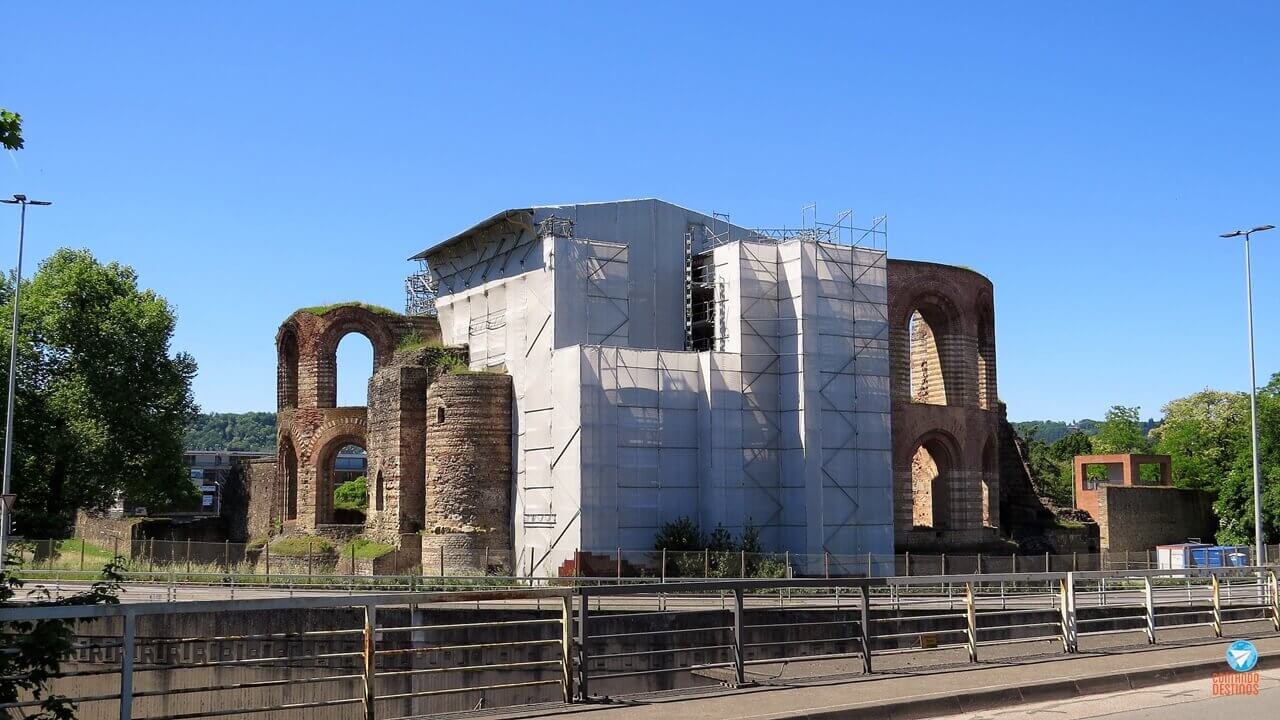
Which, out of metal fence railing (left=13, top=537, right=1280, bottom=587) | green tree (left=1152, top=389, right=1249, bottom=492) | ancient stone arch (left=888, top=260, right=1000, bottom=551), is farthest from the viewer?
green tree (left=1152, top=389, right=1249, bottom=492)

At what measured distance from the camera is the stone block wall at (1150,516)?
149 feet

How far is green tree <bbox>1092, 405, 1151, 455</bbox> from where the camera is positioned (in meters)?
96.4

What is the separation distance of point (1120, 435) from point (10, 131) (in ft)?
333

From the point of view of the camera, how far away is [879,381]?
3503cm

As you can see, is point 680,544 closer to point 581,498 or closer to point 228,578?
point 581,498

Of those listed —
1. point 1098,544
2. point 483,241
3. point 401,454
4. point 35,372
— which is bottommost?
point 1098,544

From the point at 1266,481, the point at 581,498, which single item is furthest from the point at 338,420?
the point at 1266,481

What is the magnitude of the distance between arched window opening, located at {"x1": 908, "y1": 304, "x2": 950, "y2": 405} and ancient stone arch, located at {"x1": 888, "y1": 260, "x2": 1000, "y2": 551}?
35 millimetres

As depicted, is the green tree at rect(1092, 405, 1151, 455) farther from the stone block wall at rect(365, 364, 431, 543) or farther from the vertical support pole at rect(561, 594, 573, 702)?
the vertical support pole at rect(561, 594, 573, 702)

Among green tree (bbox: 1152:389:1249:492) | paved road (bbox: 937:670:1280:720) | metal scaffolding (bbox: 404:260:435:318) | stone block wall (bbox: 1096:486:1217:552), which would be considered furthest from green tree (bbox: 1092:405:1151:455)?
paved road (bbox: 937:670:1280:720)

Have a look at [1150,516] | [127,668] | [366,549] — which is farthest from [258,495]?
[127,668]

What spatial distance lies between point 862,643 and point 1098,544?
115ft

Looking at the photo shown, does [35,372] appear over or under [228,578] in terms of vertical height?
over

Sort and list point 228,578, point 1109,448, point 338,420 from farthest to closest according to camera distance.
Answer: point 1109,448 → point 338,420 → point 228,578
